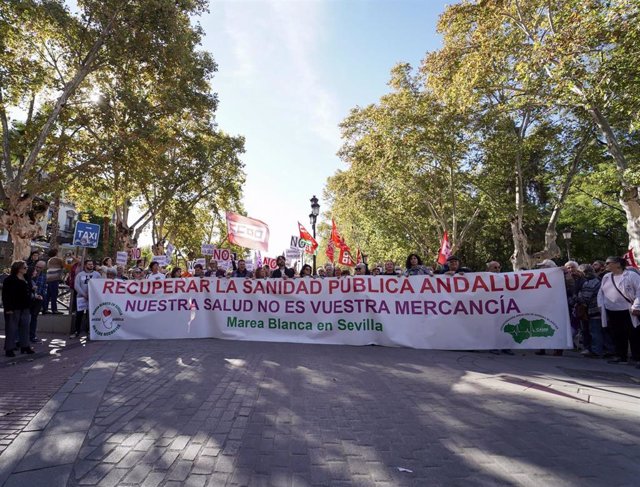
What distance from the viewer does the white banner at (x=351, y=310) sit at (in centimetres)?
807

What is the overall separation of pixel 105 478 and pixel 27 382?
359 centimetres

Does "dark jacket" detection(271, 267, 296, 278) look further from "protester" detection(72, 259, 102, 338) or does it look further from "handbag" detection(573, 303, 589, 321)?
"handbag" detection(573, 303, 589, 321)

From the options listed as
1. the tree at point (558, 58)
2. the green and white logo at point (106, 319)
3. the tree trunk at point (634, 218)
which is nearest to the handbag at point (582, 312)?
the tree at point (558, 58)

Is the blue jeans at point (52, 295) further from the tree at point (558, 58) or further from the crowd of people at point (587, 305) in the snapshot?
the tree at point (558, 58)

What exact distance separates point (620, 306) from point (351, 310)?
4786mm

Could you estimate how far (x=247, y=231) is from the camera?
13.9 meters

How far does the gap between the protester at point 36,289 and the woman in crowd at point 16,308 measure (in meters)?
0.74

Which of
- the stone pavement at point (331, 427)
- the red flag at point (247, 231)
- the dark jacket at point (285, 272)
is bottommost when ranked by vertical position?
the stone pavement at point (331, 427)

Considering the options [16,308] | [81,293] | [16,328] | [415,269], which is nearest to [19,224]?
[81,293]

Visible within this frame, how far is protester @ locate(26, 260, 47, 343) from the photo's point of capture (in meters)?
9.11

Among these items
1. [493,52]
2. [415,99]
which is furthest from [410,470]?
[415,99]

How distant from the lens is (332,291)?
9.13 m

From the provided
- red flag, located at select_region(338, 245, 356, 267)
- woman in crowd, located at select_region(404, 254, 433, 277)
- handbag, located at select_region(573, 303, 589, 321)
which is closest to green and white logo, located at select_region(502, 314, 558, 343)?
handbag, located at select_region(573, 303, 589, 321)

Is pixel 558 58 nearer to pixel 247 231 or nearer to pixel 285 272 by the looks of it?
pixel 285 272
